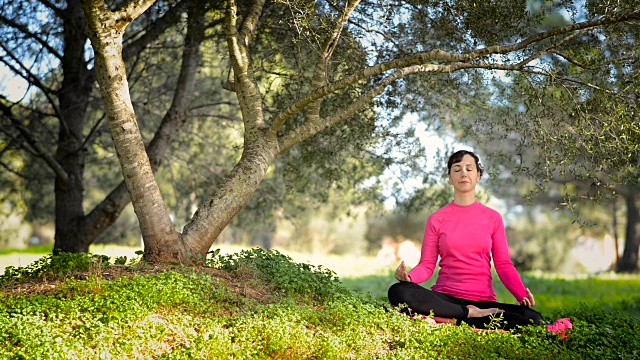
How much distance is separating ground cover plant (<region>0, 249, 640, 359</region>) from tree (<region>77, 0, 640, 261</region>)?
0.45m

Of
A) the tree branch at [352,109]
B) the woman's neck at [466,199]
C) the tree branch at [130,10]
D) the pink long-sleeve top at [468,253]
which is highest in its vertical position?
the tree branch at [130,10]

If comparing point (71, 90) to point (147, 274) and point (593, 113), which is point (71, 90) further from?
point (593, 113)

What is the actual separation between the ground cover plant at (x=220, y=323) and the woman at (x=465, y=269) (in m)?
0.32

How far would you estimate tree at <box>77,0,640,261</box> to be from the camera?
6738 mm

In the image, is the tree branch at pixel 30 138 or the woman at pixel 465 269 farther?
the tree branch at pixel 30 138

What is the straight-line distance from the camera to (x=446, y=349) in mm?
5852

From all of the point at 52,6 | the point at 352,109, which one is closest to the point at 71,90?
the point at 52,6

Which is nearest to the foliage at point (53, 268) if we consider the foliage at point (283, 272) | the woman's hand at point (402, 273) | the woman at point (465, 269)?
the foliage at point (283, 272)

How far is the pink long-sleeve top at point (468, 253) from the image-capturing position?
695 centimetres

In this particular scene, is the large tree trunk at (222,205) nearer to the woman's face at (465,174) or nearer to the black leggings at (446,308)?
the black leggings at (446,308)

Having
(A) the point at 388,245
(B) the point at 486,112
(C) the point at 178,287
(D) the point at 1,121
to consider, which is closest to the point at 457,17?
(B) the point at 486,112

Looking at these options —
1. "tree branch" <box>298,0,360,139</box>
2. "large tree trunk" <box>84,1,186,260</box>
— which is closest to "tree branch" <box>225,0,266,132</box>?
"tree branch" <box>298,0,360,139</box>

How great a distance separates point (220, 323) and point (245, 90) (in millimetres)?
3259

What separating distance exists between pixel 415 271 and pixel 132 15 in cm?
395
